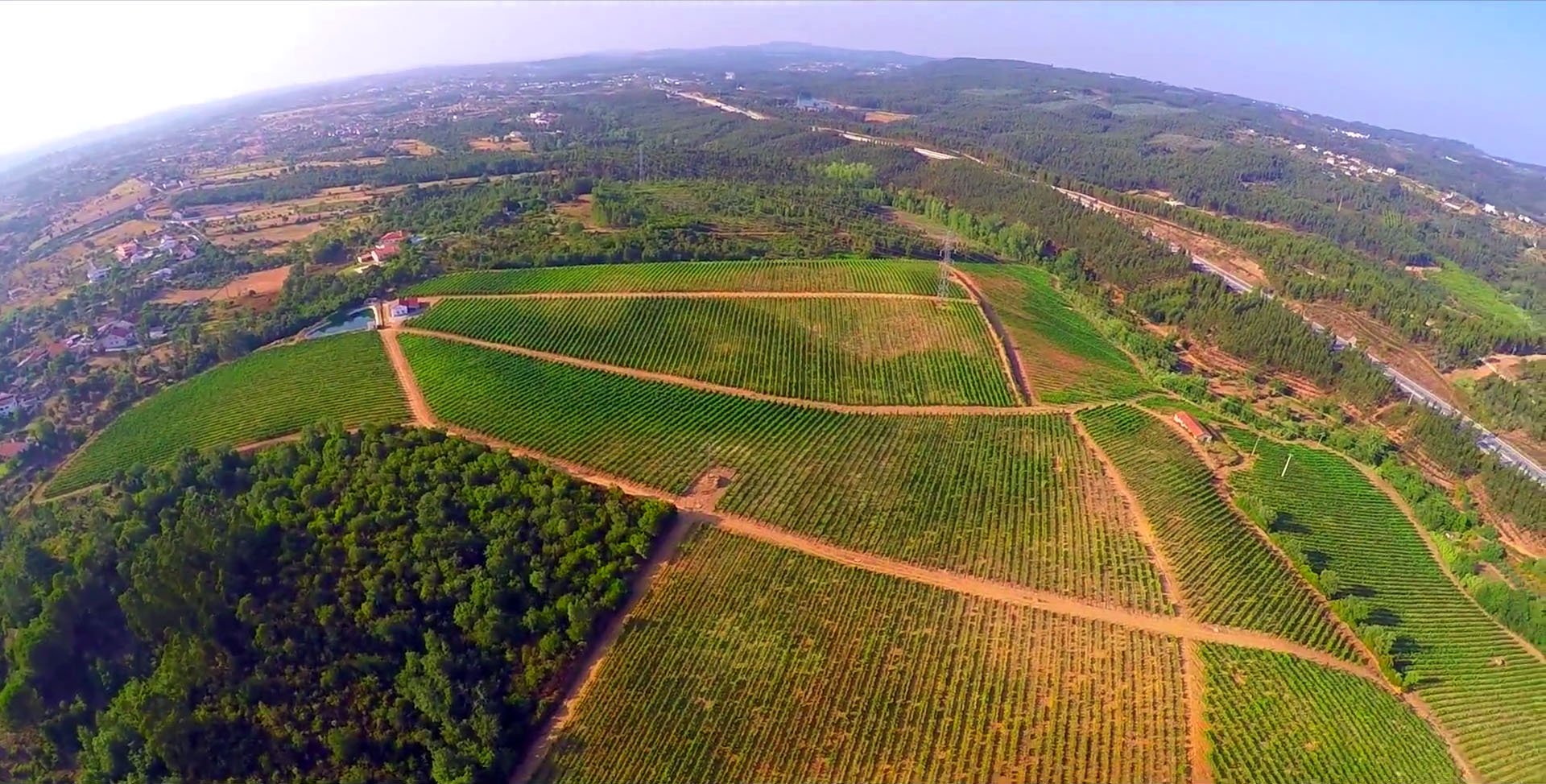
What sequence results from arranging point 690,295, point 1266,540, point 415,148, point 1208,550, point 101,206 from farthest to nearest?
1. point 415,148
2. point 101,206
3. point 690,295
4. point 1266,540
5. point 1208,550

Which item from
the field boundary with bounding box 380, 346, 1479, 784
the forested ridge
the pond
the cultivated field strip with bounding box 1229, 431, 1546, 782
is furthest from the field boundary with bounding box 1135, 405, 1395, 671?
the pond

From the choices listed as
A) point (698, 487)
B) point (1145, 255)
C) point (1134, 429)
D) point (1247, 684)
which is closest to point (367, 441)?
point (698, 487)

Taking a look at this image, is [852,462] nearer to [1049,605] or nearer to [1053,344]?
[1049,605]

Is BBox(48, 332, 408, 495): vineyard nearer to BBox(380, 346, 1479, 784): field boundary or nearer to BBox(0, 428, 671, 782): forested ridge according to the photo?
BBox(0, 428, 671, 782): forested ridge

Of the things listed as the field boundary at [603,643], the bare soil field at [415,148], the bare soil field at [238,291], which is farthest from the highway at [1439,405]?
the bare soil field at [415,148]

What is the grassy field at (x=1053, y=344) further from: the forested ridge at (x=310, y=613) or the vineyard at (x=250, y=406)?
the vineyard at (x=250, y=406)

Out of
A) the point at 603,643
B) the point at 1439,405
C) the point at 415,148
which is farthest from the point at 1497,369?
the point at 415,148

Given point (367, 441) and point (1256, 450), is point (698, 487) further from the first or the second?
point (1256, 450)
